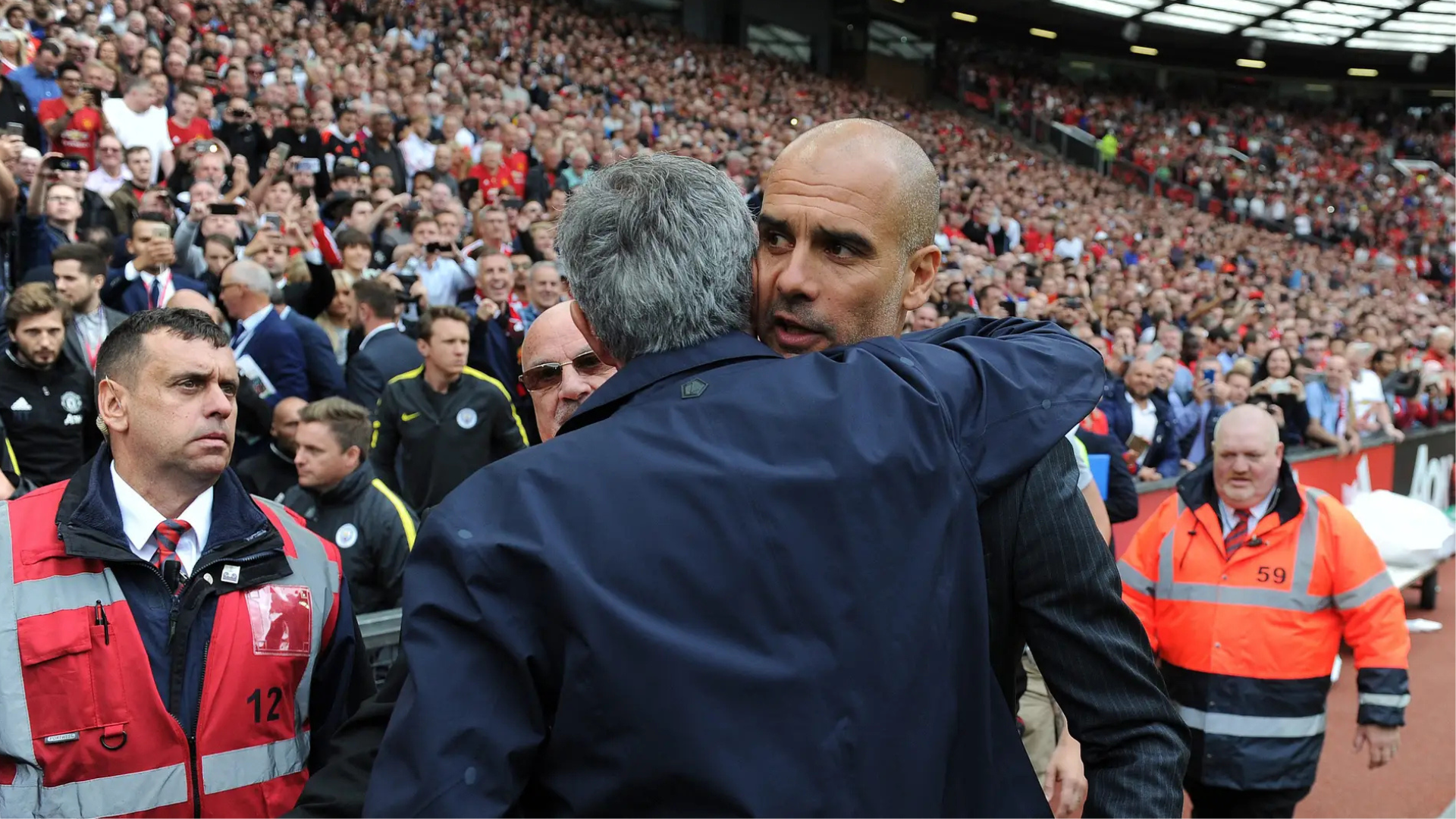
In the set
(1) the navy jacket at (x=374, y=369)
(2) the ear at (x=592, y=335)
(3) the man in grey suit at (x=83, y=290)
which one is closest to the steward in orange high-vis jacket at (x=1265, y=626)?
(2) the ear at (x=592, y=335)

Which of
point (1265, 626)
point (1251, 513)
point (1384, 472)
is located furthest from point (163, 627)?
point (1384, 472)

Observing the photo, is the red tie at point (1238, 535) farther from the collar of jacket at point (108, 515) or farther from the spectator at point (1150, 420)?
the spectator at point (1150, 420)

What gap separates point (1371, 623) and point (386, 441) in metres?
4.47

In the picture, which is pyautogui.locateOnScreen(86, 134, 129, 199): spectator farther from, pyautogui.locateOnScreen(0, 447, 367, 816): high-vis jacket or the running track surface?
the running track surface

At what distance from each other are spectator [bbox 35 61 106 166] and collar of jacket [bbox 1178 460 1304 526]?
24.9ft

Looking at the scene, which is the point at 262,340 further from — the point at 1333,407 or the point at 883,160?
the point at 1333,407

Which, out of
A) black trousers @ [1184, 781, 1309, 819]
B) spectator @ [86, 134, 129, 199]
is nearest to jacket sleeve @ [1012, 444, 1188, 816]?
black trousers @ [1184, 781, 1309, 819]

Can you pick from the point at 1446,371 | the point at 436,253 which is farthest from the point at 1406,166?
the point at 436,253

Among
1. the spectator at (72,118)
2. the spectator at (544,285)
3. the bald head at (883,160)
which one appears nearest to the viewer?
the bald head at (883,160)

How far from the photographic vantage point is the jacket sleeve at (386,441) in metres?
6.00

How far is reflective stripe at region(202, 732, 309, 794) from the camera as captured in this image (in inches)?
93.8

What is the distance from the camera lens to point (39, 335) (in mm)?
4906

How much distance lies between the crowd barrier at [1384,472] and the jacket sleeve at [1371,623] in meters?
2.42

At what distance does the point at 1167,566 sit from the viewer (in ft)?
14.6
